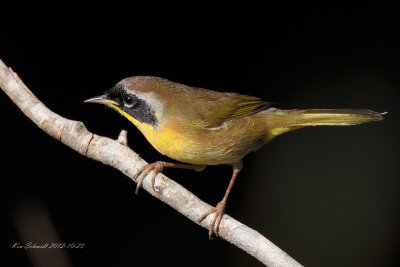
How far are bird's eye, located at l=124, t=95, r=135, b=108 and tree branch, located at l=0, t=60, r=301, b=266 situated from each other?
0.23m

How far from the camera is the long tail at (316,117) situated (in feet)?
11.0

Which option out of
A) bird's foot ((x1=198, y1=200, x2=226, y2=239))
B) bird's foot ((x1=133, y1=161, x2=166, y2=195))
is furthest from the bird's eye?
bird's foot ((x1=198, y1=200, x2=226, y2=239))

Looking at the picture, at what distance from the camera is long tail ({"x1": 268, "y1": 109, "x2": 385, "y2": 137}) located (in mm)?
3359

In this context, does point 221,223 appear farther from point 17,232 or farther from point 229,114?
point 17,232

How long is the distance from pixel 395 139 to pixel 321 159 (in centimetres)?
76

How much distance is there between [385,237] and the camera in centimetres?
446

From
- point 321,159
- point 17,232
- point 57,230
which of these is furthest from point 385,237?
point 17,232

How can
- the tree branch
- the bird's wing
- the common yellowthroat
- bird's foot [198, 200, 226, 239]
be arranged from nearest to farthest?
the tree branch → bird's foot [198, 200, 226, 239] → the common yellowthroat → the bird's wing

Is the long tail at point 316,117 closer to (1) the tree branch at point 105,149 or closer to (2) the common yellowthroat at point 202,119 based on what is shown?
(2) the common yellowthroat at point 202,119

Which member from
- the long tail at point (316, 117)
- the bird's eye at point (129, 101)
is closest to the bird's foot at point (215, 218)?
the long tail at point (316, 117)

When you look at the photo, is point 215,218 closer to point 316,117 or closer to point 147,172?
point 147,172

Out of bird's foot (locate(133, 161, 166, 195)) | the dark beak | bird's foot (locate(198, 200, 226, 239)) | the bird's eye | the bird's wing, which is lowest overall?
bird's foot (locate(198, 200, 226, 239))

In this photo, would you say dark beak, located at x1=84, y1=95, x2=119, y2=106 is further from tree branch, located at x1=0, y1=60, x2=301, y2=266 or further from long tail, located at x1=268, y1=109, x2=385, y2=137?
long tail, located at x1=268, y1=109, x2=385, y2=137

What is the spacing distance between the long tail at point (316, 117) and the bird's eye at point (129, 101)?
1.10m
